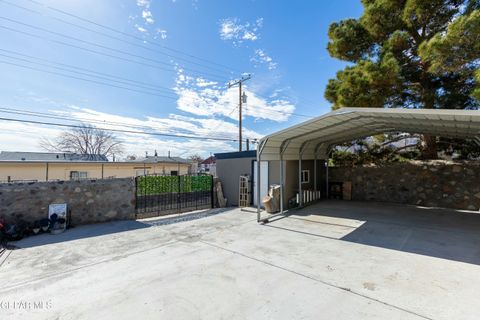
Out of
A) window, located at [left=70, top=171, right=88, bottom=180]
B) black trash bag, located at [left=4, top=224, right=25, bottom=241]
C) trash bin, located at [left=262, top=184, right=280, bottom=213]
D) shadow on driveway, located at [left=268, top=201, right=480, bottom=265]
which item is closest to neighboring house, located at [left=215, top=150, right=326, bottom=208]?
trash bin, located at [left=262, top=184, right=280, bottom=213]

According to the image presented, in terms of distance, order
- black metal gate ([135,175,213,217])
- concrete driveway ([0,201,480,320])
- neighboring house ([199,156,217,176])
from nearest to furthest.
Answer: concrete driveway ([0,201,480,320])
black metal gate ([135,175,213,217])
neighboring house ([199,156,217,176])

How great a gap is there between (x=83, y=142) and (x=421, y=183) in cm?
3465

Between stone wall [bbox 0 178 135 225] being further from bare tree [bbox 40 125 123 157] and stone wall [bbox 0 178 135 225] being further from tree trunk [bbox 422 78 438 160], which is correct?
bare tree [bbox 40 125 123 157]

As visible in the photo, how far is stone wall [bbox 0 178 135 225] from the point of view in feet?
17.7

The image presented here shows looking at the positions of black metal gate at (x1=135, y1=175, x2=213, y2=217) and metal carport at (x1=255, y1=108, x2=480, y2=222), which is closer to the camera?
metal carport at (x1=255, y1=108, x2=480, y2=222)

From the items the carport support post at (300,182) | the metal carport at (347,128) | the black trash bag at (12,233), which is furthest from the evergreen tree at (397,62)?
the black trash bag at (12,233)

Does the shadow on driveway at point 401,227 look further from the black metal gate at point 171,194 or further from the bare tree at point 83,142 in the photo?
the bare tree at point 83,142

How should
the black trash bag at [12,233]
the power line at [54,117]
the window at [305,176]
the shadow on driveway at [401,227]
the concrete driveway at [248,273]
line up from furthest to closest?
the power line at [54,117] → the window at [305,176] → the black trash bag at [12,233] → the shadow on driveway at [401,227] → the concrete driveway at [248,273]

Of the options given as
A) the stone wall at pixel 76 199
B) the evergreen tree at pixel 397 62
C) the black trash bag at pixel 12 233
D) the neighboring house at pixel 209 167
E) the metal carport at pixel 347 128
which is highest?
the evergreen tree at pixel 397 62

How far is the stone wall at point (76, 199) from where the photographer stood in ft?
17.7

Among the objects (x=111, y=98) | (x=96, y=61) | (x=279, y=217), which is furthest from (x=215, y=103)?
(x=279, y=217)

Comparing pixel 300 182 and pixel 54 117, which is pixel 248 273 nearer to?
pixel 300 182

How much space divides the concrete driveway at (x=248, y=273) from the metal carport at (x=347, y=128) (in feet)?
8.03

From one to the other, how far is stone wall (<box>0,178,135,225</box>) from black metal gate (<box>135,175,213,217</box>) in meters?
0.43
